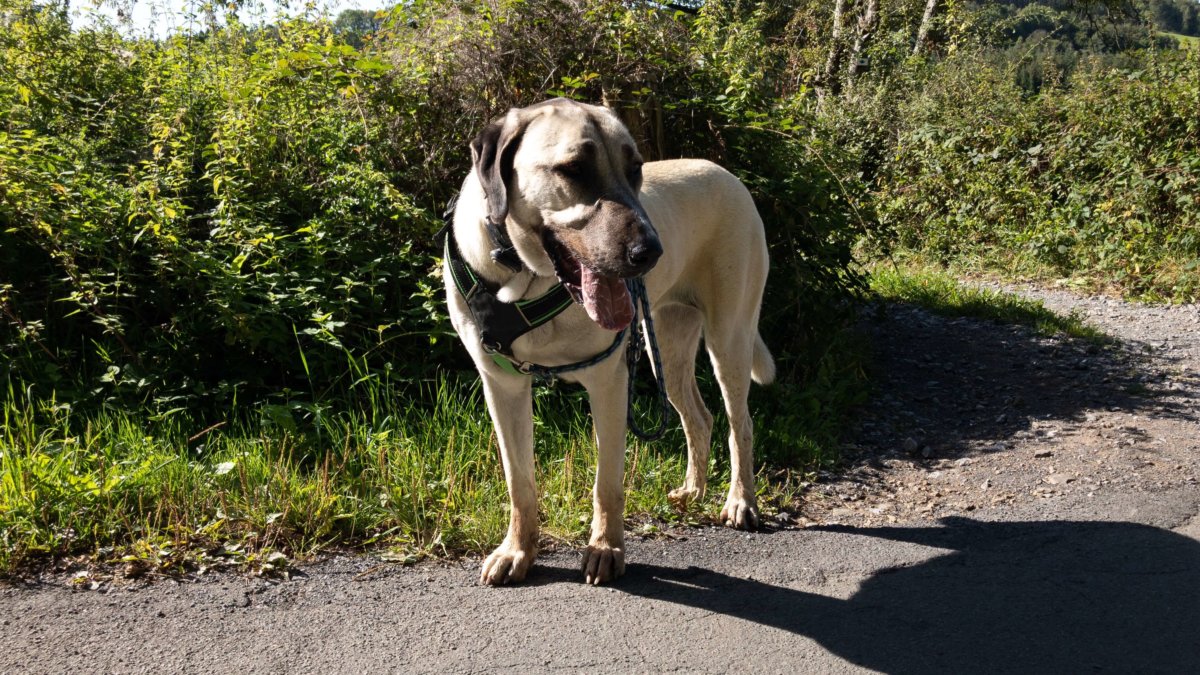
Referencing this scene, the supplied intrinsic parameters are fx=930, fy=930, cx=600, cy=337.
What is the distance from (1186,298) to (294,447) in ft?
26.3

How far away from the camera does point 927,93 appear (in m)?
13.0

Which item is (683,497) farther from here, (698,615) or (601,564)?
(698,615)

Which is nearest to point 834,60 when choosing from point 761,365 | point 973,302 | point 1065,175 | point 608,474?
point 1065,175

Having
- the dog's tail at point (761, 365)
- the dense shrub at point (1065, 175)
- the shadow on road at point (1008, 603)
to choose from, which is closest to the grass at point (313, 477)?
the dog's tail at point (761, 365)

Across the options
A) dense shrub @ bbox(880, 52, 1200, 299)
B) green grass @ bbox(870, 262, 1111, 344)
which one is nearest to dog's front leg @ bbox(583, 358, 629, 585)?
green grass @ bbox(870, 262, 1111, 344)

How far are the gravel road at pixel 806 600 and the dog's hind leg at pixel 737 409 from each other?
146mm

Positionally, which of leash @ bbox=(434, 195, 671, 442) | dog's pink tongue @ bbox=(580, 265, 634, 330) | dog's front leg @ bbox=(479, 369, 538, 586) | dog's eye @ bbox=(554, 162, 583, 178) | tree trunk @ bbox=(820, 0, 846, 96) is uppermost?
tree trunk @ bbox=(820, 0, 846, 96)

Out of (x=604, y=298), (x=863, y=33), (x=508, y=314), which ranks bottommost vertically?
(x=508, y=314)

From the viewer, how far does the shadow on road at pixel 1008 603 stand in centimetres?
288

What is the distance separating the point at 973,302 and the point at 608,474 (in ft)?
19.5

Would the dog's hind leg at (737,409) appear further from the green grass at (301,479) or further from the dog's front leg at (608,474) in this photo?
the dog's front leg at (608,474)

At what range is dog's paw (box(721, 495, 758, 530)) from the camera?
407 cm

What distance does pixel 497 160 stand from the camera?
115 inches

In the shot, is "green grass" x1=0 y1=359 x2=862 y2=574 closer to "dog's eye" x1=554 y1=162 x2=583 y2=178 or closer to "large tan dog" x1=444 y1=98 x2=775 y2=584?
"large tan dog" x1=444 y1=98 x2=775 y2=584
